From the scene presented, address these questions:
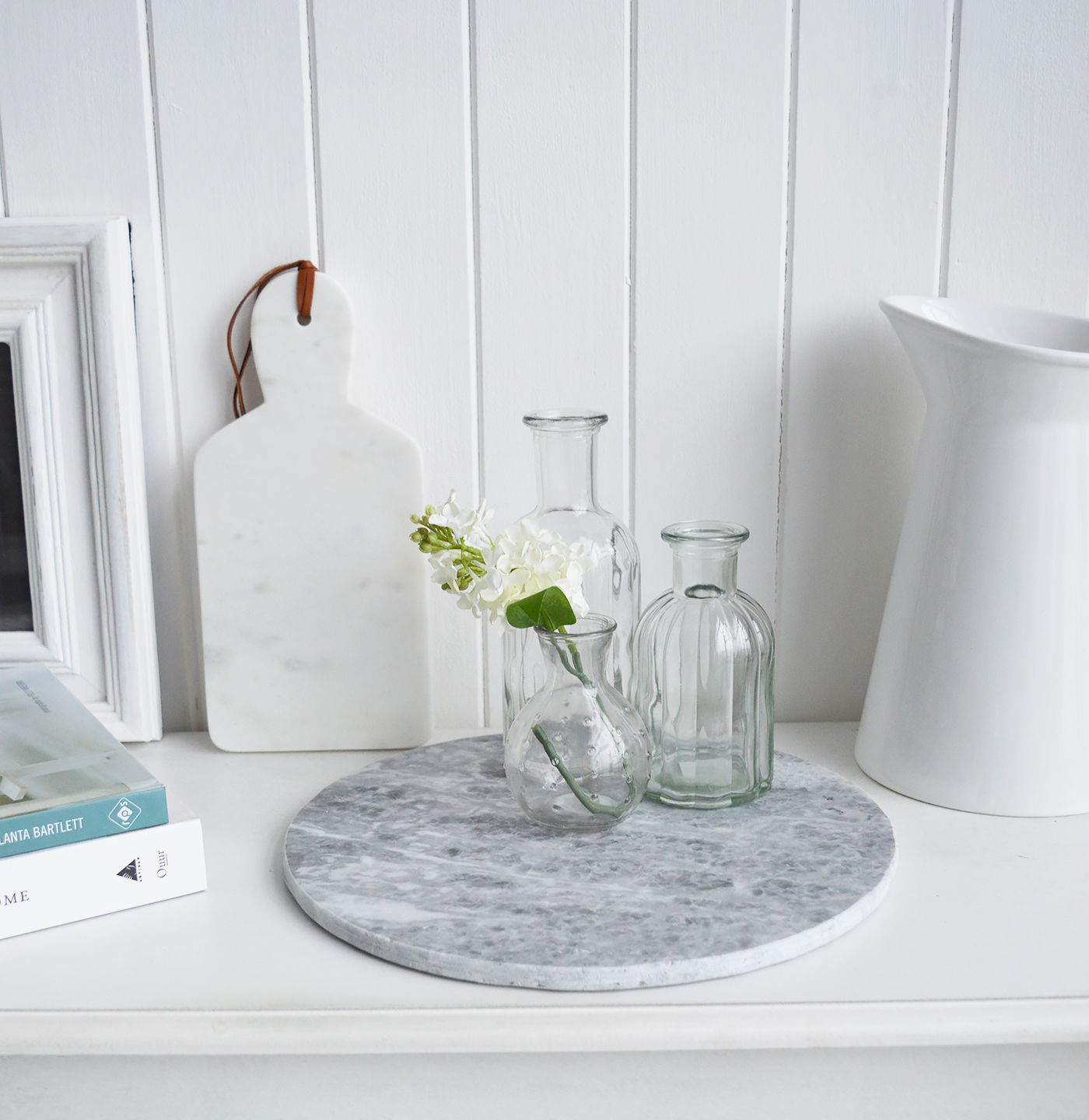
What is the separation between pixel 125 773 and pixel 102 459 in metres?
0.30

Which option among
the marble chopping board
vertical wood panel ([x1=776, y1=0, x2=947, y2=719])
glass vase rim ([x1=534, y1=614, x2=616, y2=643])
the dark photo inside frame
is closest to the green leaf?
glass vase rim ([x1=534, y1=614, x2=616, y2=643])

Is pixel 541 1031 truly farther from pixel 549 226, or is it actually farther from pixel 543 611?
pixel 549 226

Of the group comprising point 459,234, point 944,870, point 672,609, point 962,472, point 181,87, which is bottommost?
point 944,870

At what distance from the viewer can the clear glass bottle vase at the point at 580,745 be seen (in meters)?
0.73

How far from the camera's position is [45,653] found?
0.91 m

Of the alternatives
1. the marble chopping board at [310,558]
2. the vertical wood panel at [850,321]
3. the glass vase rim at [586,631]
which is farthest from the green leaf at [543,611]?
the vertical wood panel at [850,321]

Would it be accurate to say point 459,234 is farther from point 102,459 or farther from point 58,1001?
point 58,1001

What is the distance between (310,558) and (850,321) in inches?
19.1

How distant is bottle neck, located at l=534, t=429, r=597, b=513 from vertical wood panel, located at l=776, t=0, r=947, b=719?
199mm

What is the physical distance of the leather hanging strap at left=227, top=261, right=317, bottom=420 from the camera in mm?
859

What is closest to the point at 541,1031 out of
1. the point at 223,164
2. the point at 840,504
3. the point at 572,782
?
the point at 572,782

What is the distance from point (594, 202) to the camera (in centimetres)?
88

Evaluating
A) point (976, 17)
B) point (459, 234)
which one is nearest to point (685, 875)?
point (459, 234)

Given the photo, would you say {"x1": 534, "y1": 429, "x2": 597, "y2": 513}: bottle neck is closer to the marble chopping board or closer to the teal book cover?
the marble chopping board
